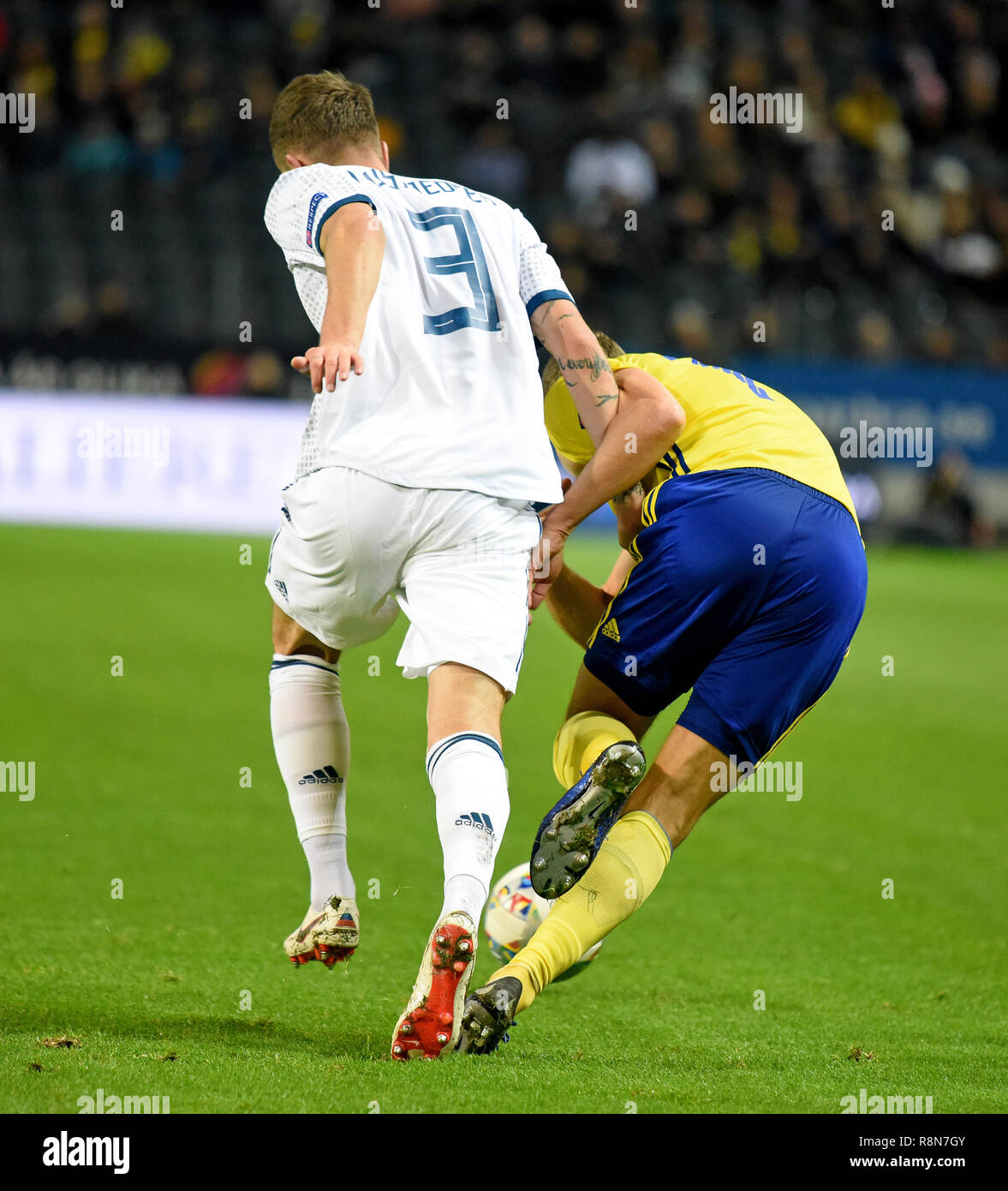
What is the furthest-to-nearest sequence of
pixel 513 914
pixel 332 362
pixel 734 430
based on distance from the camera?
pixel 513 914, pixel 734 430, pixel 332 362

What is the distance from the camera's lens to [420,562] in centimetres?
366

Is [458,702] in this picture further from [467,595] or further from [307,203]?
[307,203]

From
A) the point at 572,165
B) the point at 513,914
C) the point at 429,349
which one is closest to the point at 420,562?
the point at 429,349

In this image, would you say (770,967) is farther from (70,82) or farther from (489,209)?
(70,82)

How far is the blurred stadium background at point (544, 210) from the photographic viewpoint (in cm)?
1512

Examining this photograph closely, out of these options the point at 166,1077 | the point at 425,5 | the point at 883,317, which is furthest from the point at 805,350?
the point at 166,1077

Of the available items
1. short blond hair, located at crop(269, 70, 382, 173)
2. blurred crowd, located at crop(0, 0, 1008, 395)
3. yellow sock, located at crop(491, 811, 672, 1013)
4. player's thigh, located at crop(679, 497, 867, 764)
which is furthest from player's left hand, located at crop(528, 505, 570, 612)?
blurred crowd, located at crop(0, 0, 1008, 395)

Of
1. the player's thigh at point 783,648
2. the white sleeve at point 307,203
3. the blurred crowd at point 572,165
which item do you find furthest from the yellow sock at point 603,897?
the blurred crowd at point 572,165

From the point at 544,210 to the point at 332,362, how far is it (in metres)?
15.5

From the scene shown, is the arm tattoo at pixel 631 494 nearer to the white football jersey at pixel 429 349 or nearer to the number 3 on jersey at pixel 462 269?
the white football jersey at pixel 429 349

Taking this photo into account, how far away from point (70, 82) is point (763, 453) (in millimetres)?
15861

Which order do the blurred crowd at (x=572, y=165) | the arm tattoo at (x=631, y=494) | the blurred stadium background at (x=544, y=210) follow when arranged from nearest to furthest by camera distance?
1. the arm tattoo at (x=631, y=494)
2. the blurred stadium background at (x=544, y=210)
3. the blurred crowd at (x=572, y=165)

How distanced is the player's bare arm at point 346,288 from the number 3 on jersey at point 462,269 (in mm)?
177

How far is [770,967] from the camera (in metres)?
4.75
